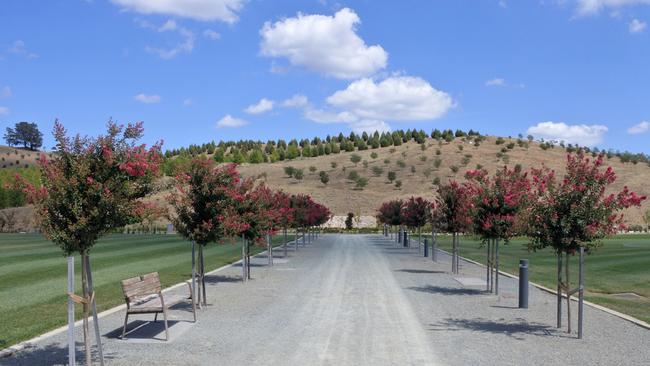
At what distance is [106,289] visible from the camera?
18.8 meters

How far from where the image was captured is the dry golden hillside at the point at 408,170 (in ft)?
370

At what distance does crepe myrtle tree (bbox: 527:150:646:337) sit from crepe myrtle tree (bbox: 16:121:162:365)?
26.3ft

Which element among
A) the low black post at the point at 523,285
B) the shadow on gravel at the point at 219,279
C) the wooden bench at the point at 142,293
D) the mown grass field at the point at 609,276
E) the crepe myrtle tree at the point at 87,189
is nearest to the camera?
the crepe myrtle tree at the point at 87,189

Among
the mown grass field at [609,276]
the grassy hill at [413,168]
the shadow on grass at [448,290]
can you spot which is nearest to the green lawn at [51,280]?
the shadow on grass at [448,290]

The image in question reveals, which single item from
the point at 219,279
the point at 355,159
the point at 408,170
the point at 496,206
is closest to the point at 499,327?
the point at 496,206

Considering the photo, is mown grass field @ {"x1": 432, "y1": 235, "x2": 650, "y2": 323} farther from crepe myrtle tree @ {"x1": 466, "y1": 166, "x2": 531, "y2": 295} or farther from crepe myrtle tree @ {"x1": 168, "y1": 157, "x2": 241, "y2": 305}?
crepe myrtle tree @ {"x1": 168, "y1": 157, "x2": 241, "y2": 305}

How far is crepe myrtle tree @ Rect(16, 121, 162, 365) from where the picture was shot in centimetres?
872

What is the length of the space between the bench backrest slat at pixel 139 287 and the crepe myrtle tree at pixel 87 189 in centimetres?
218

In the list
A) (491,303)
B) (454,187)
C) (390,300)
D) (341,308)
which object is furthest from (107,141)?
(454,187)

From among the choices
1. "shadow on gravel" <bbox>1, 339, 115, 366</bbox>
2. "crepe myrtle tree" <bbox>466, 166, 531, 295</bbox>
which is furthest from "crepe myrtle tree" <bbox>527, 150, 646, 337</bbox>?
"shadow on gravel" <bbox>1, 339, 115, 366</bbox>

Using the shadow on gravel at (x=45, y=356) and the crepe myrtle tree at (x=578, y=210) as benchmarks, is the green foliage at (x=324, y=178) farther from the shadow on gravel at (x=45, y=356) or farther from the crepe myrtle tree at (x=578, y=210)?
the shadow on gravel at (x=45, y=356)

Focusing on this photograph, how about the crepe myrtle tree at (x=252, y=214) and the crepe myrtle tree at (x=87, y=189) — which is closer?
the crepe myrtle tree at (x=87, y=189)

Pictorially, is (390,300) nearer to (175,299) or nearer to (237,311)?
(237,311)

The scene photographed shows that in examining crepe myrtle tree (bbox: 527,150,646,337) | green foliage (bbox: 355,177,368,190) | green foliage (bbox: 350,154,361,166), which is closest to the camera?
crepe myrtle tree (bbox: 527,150,646,337)
